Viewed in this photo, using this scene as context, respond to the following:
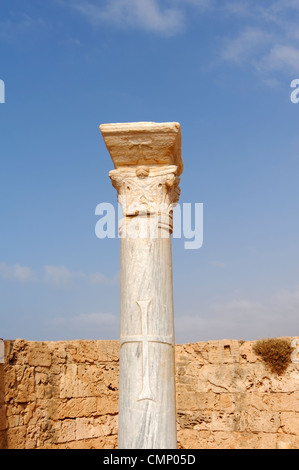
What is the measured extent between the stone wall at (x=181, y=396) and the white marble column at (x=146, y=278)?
4224 mm

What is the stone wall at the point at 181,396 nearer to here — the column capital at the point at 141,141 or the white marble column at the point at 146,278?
the white marble column at the point at 146,278

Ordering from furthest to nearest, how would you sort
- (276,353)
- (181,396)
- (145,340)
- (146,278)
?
(181,396) → (276,353) → (146,278) → (145,340)

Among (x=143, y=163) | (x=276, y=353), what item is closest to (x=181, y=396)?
(x=276, y=353)

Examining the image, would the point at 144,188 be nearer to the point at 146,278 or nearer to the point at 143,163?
the point at 143,163

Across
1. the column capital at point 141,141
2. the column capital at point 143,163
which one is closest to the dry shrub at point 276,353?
the column capital at point 143,163

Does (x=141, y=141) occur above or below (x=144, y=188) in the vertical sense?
above

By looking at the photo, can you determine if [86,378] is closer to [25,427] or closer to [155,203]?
[25,427]

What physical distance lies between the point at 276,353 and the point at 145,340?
5530 mm

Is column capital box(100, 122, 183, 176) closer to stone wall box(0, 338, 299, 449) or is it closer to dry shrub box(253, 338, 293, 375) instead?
stone wall box(0, 338, 299, 449)

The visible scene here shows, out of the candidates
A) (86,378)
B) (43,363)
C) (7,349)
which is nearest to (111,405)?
(86,378)

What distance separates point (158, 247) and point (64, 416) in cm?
548

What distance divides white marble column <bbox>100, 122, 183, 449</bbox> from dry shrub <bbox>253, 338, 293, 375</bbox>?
5.09m

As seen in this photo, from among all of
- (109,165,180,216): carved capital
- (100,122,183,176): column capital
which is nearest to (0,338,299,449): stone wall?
(109,165,180,216): carved capital

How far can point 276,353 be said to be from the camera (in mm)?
10383
